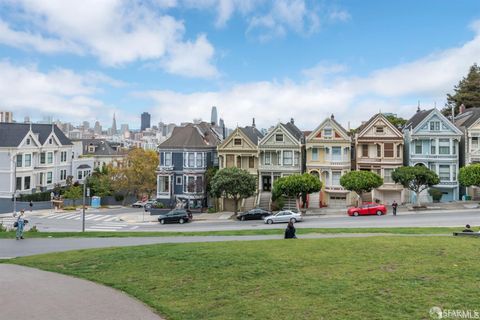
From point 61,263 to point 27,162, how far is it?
47054 mm

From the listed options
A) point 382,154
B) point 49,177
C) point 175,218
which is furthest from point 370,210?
point 49,177

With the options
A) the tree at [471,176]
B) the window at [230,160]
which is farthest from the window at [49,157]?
the tree at [471,176]

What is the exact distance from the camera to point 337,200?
48.4 m

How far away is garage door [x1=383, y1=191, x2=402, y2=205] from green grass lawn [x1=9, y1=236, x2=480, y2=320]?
97.9ft

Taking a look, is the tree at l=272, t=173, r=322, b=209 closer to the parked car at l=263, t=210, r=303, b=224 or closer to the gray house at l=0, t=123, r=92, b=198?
the parked car at l=263, t=210, r=303, b=224

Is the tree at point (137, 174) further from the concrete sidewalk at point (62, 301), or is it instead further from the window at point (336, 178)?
the concrete sidewalk at point (62, 301)

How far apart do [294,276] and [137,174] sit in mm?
49130

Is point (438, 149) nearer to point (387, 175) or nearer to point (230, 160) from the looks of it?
point (387, 175)

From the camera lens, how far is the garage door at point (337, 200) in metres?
48.2

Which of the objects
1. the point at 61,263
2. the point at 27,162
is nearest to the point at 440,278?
the point at 61,263

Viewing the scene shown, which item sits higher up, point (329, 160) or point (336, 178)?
point (329, 160)

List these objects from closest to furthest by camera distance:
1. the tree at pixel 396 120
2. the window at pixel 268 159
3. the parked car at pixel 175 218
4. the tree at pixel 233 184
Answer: the parked car at pixel 175 218 → the tree at pixel 233 184 → the window at pixel 268 159 → the tree at pixel 396 120

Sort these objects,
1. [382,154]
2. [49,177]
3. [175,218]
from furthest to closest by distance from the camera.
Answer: [49,177] → [382,154] → [175,218]

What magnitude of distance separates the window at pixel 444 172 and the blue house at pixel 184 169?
93.0 feet
